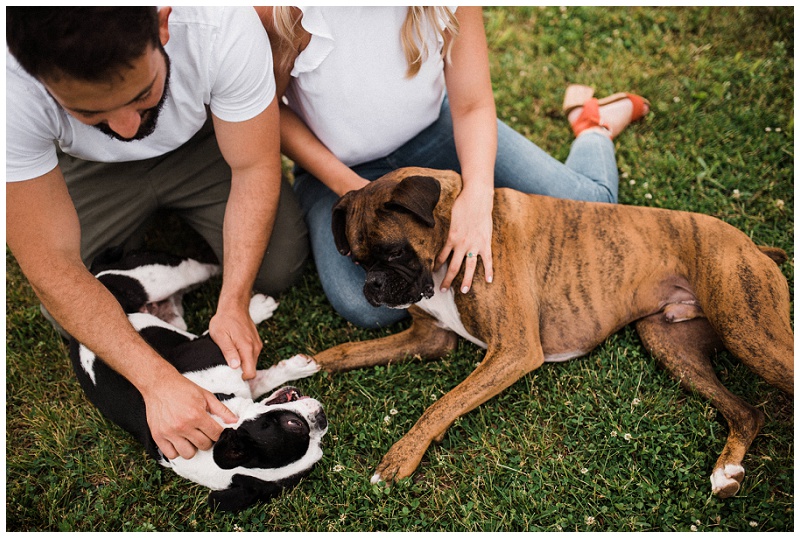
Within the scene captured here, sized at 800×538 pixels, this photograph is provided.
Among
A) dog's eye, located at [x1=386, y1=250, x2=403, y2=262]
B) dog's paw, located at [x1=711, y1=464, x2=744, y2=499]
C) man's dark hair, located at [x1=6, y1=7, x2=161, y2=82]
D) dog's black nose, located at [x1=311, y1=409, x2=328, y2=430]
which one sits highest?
man's dark hair, located at [x1=6, y1=7, x2=161, y2=82]

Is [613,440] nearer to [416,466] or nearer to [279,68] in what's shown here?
[416,466]

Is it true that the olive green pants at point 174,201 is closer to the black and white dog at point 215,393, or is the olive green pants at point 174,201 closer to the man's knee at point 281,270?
the man's knee at point 281,270

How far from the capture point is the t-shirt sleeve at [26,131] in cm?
277

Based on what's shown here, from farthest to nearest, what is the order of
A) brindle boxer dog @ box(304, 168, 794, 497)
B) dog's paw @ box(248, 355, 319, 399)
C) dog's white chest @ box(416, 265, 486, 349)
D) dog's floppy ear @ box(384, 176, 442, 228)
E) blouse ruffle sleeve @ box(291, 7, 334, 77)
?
1. dog's paw @ box(248, 355, 319, 399)
2. dog's white chest @ box(416, 265, 486, 349)
3. blouse ruffle sleeve @ box(291, 7, 334, 77)
4. brindle boxer dog @ box(304, 168, 794, 497)
5. dog's floppy ear @ box(384, 176, 442, 228)

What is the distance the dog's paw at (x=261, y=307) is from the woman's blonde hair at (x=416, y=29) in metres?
1.58

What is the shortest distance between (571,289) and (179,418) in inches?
87.9

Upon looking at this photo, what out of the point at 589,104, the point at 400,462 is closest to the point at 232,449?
the point at 400,462

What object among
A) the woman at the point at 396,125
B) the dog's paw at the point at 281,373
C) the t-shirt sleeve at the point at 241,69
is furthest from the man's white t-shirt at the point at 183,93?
the dog's paw at the point at 281,373

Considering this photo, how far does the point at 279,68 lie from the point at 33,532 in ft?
9.45

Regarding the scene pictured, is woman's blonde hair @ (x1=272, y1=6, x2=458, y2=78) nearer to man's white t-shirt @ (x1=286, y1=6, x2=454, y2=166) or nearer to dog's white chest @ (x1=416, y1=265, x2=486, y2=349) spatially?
man's white t-shirt @ (x1=286, y1=6, x2=454, y2=166)

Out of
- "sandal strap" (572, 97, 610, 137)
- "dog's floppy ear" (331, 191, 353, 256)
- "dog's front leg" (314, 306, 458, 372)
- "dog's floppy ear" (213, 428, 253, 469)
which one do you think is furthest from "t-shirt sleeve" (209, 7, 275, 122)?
"sandal strap" (572, 97, 610, 137)

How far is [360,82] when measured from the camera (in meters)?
3.66

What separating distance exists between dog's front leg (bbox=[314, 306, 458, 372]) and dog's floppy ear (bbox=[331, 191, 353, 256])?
618 millimetres

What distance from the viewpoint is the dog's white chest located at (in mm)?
3605
